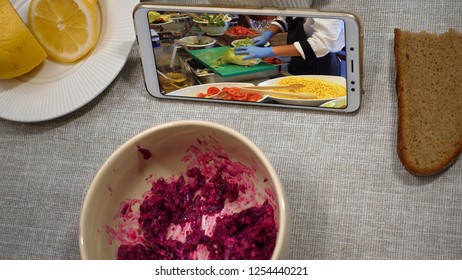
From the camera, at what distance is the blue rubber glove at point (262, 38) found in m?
0.69

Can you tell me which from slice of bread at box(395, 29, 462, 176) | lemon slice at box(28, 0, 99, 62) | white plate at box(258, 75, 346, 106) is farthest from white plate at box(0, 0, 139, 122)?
slice of bread at box(395, 29, 462, 176)

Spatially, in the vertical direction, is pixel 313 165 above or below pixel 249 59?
below

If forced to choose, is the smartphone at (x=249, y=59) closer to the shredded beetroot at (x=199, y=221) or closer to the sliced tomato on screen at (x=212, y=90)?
the sliced tomato on screen at (x=212, y=90)

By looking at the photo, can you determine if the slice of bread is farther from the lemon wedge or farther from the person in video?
the lemon wedge

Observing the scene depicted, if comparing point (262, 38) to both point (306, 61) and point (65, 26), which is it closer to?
point (306, 61)

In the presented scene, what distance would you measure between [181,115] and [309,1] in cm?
26

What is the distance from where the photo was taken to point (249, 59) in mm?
714

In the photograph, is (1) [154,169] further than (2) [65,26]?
No

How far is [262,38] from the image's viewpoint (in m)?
0.69

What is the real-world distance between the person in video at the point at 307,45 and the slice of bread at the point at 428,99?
10cm

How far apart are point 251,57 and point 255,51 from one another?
0.01 meters

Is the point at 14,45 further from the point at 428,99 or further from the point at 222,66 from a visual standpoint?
the point at 428,99

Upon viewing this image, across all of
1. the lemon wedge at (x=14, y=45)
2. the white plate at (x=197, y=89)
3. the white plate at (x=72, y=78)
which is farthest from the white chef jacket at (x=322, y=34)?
the lemon wedge at (x=14, y=45)

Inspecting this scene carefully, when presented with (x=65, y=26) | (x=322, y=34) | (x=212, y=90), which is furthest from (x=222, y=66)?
(x=65, y=26)
